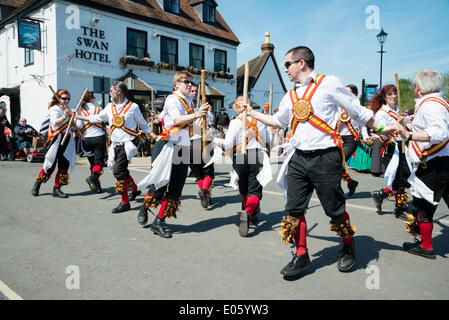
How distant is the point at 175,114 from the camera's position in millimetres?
4281

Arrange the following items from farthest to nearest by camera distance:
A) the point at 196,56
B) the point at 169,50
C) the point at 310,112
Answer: the point at 196,56
the point at 169,50
the point at 310,112

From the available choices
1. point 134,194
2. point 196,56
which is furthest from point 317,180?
point 196,56

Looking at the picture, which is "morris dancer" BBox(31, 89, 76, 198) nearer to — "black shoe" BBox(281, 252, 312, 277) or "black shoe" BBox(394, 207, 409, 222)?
"black shoe" BBox(281, 252, 312, 277)

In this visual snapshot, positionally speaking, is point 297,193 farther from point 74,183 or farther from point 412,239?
point 74,183

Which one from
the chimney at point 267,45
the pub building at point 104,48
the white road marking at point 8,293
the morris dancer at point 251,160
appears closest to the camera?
the white road marking at point 8,293

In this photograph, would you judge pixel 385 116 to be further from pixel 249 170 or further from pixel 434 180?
pixel 249 170

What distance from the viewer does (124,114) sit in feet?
18.2

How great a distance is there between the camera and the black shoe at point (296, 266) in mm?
3137

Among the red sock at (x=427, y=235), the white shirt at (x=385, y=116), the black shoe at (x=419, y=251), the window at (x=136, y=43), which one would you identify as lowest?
the black shoe at (x=419, y=251)

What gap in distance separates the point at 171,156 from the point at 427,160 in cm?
291

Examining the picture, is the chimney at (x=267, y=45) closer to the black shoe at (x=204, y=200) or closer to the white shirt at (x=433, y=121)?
the black shoe at (x=204, y=200)

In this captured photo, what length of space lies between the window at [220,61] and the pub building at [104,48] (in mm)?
54

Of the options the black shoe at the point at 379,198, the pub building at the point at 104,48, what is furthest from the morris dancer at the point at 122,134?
the pub building at the point at 104,48

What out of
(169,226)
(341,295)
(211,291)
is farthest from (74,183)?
(341,295)
